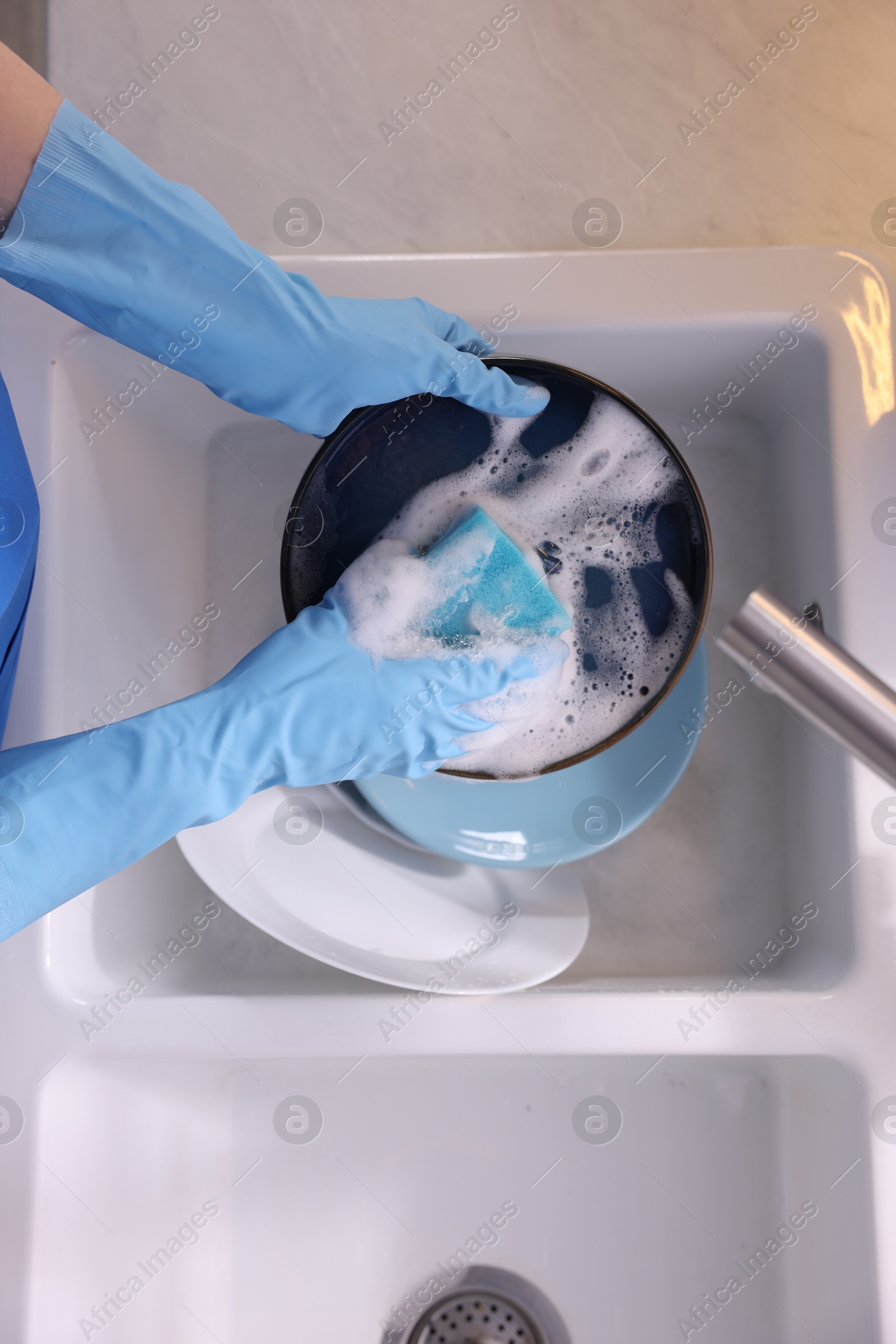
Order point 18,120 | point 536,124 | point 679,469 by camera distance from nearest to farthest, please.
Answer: point 18,120
point 679,469
point 536,124

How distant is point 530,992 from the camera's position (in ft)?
2.50

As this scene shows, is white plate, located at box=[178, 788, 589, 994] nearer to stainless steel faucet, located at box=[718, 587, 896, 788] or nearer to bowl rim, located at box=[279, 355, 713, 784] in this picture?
bowl rim, located at box=[279, 355, 713, 784]

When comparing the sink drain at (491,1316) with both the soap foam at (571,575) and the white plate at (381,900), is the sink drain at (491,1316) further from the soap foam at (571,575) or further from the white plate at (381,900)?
the soap foam at (571,575)

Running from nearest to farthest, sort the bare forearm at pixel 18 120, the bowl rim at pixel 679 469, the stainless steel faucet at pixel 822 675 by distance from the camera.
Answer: the stainless steel faucet at pixel 822 675 → the bare forearm at pixel 18 120 → the bowl rim at pixel 679 469

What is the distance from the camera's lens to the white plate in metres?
0.75

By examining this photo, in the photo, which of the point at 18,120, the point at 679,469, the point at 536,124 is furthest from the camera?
the point at 536,124

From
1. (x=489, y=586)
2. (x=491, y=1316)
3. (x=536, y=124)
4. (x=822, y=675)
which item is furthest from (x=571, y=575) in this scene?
(x=491, y=1316)

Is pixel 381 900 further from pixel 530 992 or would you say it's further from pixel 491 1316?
pixel 491 1316

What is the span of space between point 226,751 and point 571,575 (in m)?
0.33

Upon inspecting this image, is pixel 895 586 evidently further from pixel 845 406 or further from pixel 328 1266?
pixel 328 1266

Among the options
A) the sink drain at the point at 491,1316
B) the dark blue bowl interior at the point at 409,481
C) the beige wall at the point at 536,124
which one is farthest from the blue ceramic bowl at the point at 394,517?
the sink drain at the point at 491,1316

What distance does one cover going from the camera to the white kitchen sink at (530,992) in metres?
0.75

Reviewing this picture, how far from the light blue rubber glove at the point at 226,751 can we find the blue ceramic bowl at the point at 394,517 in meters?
0.05

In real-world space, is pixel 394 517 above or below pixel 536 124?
below
